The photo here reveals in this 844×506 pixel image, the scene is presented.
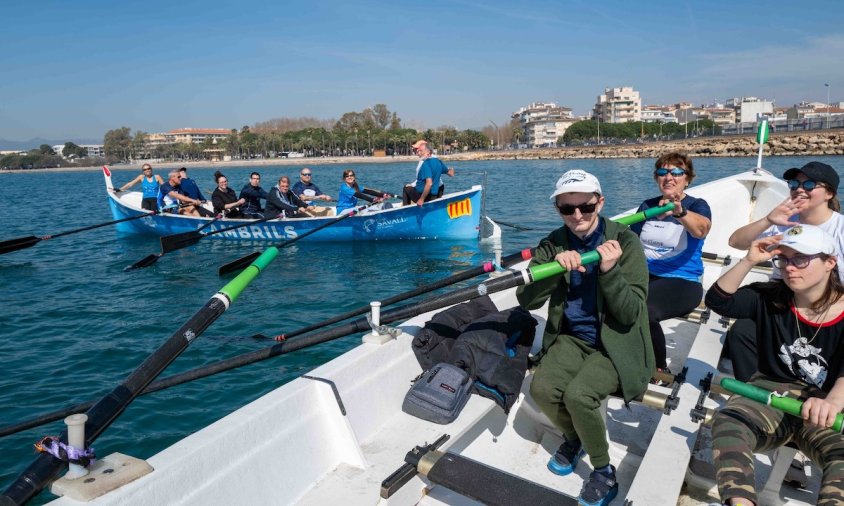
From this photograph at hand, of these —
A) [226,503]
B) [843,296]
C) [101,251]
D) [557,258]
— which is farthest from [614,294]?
[101,251]

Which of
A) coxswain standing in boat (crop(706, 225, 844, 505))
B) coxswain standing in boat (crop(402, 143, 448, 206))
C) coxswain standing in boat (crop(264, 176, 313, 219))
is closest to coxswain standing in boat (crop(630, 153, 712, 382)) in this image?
coxswain standing in boat (crop(706, 225, 844, 505))

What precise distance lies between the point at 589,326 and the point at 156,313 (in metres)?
8.69

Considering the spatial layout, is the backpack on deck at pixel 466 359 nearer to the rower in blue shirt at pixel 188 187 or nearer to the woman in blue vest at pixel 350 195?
the woman in blue vest at pixel 350 195

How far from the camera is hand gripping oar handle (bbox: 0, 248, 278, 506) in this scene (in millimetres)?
2057

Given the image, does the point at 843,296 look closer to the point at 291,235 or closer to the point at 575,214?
the point at 575,214

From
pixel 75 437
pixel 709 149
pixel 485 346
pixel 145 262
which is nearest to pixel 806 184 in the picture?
pixel 485 346

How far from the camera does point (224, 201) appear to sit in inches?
637

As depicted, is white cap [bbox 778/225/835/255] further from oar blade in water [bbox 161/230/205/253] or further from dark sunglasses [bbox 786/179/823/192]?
oar blade in water [bbox 161/230/205/253]

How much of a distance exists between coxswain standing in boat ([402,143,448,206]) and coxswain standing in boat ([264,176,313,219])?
303 cm

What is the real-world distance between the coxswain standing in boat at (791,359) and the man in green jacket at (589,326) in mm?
504

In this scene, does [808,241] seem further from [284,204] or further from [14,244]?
[14,244]

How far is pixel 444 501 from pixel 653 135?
136 metres

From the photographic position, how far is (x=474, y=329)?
13.2 ft

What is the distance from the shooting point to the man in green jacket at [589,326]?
2818mm
